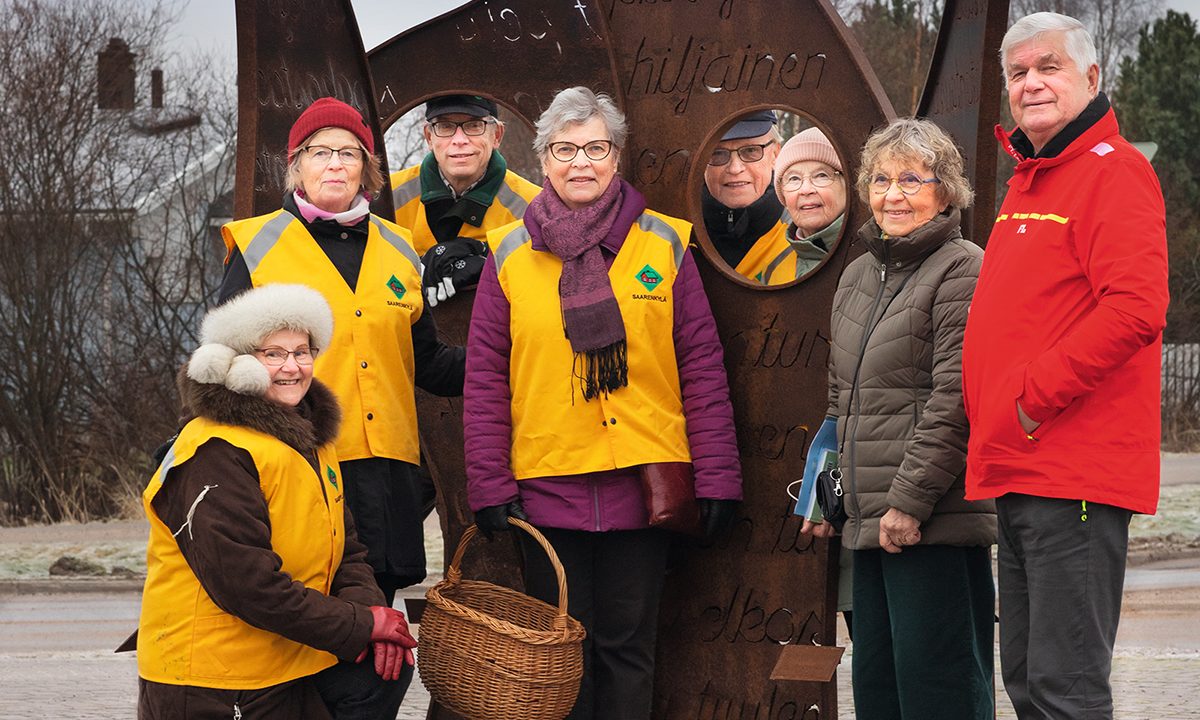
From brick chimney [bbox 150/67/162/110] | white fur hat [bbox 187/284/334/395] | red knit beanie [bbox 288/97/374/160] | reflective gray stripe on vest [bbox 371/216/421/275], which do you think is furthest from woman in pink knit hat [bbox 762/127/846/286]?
brick chimney [bbox 150/67/162/110]

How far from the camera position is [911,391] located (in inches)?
153

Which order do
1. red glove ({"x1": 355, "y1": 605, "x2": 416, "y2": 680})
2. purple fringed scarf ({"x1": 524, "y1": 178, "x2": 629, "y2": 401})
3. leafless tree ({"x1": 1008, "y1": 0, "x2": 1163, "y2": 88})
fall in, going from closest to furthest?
red glove ({"x1": 355, "y1": 605, "x2": 416, "y2": 680}) → purple fringed scarf ({"x1": 524, "y1": 178, "x2": 629, "y2": 401}) → leafless tree ({"x1": 1008, "y1": 0, "x2": 1163, "y2": 88})

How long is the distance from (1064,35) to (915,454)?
1063 mm

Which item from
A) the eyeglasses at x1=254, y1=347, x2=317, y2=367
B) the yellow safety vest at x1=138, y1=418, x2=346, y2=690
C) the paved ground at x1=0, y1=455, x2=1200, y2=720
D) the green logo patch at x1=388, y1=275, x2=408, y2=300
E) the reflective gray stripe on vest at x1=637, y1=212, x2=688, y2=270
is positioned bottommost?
the paved ground at x1=0, y1=455, x2=1200, y2=720

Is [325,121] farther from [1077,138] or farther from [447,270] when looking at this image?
[1077,138]

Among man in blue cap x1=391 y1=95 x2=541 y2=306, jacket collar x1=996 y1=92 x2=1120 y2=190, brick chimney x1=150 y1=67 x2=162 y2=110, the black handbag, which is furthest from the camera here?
brick chimney x1=150 y1=67 x2=162 y2=110

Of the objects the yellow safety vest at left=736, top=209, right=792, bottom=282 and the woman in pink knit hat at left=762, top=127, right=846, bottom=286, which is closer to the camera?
the woman in pink knit hat at left=762, top=127, right=846, bottom=286

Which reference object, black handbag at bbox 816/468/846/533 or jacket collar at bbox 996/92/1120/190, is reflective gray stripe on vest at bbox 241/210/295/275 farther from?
jacket collar at bbox 996/92/1120/190

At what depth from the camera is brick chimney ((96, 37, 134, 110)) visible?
15055mm

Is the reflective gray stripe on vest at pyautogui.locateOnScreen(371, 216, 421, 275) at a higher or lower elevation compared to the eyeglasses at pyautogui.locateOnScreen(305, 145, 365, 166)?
lower

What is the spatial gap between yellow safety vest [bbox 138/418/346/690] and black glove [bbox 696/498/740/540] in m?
1.19

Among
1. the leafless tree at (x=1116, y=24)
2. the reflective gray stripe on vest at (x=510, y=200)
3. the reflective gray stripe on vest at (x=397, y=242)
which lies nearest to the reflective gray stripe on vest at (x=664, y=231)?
the reflective gray stripe on vest at (x=397, y=242)

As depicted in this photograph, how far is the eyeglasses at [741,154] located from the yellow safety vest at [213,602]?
7.11 ft

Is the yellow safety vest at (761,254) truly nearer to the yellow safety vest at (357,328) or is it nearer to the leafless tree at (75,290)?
the yellow safety vest at (357,328)
